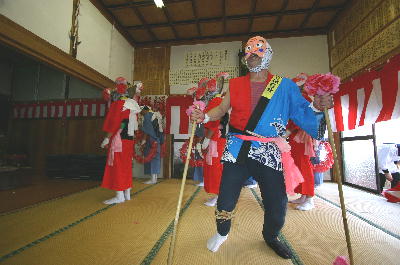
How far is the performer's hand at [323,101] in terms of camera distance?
4.81 ft

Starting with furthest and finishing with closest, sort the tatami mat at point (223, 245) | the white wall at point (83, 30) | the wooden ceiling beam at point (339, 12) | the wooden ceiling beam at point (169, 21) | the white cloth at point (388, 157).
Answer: the wooden ceiling beam at point (169, 21), the wooden ceiling beam at point (339, 12), the white cloth at point (388, 157), the white wall at point (83, 30), the tatami mat at point (223, 245)

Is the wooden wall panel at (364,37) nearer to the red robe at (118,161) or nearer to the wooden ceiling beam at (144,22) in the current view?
the red robe at (118,161)

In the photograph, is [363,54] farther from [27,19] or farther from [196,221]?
[27,19]

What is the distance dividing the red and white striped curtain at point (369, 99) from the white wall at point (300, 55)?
1.38 meters

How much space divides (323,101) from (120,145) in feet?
8.91

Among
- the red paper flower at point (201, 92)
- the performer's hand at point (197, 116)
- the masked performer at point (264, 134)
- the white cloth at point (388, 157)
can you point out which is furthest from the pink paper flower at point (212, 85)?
the white cloth at point (388, 157)

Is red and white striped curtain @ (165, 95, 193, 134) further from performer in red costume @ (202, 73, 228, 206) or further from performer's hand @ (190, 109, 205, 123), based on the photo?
performer's hand @ (190, 109, 205, 123)

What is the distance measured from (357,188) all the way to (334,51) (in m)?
3.23

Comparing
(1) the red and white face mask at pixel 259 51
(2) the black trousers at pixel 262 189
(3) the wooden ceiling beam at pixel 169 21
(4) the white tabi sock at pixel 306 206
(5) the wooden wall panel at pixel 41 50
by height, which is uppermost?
(3) the wooden ceiling beam at pixel 169 21

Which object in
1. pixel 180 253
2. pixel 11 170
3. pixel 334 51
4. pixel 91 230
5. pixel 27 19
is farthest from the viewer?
pixel 334 51

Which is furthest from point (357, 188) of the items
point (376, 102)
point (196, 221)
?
point (196, 221)

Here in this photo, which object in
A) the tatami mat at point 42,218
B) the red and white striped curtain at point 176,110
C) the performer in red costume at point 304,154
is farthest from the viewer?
the red and white striped curtain at point 176,110

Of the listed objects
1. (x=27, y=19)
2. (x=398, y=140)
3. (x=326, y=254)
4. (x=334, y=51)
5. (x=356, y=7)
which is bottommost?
(x=326, y=254)

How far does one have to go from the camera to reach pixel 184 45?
5.97 metres
